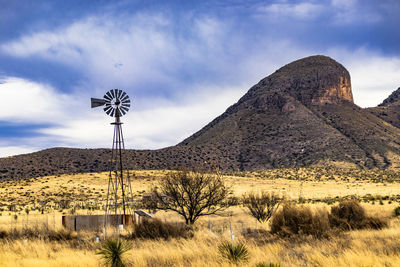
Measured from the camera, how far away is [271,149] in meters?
105

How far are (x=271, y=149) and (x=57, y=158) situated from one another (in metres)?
53.6

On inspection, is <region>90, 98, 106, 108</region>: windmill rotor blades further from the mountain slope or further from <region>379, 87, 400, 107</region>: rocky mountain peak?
<region>379, 87, 400, 107</region>: rocky mountain peak

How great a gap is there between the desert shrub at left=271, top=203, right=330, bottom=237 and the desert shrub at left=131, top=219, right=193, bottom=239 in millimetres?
3977

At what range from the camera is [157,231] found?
17094 millimetres

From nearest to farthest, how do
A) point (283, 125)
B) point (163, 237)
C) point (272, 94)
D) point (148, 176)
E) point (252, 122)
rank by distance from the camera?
point (163, 237) → point (148, 176) → point (283, 125) → point (252, 122) → point (272, 94)

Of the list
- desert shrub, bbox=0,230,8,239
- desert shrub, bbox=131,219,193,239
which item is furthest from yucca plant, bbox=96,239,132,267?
desert shrub, bbox=0,230,8,239

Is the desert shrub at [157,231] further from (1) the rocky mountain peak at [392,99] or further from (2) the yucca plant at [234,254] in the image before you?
(1) the rocky mountain peak at [392,99]

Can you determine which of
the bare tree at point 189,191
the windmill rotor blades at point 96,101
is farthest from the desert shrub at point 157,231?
the bare tree at point 189,191

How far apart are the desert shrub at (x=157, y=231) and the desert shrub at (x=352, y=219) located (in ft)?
24.0

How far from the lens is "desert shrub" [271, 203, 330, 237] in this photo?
1528 cm

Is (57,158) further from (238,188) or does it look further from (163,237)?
(163,237)

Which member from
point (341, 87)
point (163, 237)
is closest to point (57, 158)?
point (163, 237)

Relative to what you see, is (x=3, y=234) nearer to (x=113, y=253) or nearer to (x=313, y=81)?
(x=113, y=253)

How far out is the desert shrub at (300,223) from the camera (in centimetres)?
1528
